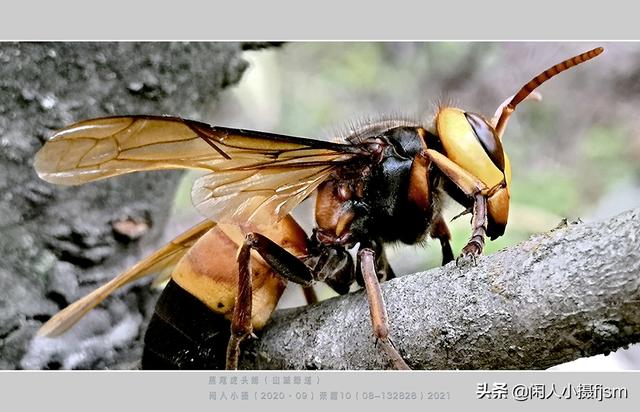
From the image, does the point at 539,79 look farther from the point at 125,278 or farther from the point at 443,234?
the point at 125,278

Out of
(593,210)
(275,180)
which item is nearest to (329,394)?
(275,180)

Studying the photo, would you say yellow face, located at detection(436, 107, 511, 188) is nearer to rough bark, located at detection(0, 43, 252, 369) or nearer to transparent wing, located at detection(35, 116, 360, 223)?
transparent wing, located at detection(35, 116, 360, 223)

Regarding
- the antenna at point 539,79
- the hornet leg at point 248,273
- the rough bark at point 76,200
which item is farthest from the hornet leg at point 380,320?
the rough bark at point 76,200

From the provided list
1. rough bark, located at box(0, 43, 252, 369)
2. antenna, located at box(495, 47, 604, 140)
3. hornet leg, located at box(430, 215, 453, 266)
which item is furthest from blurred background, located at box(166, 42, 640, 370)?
antenna, located at box(495, 47, 604, 140)

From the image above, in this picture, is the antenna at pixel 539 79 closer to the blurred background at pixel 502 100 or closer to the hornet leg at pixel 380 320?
the hornet leg at pixel 380 320

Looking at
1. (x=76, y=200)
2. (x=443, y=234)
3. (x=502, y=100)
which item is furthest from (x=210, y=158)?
(x=502, y=100)

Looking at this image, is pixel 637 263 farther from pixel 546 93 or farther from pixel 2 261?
pixel 546 93
